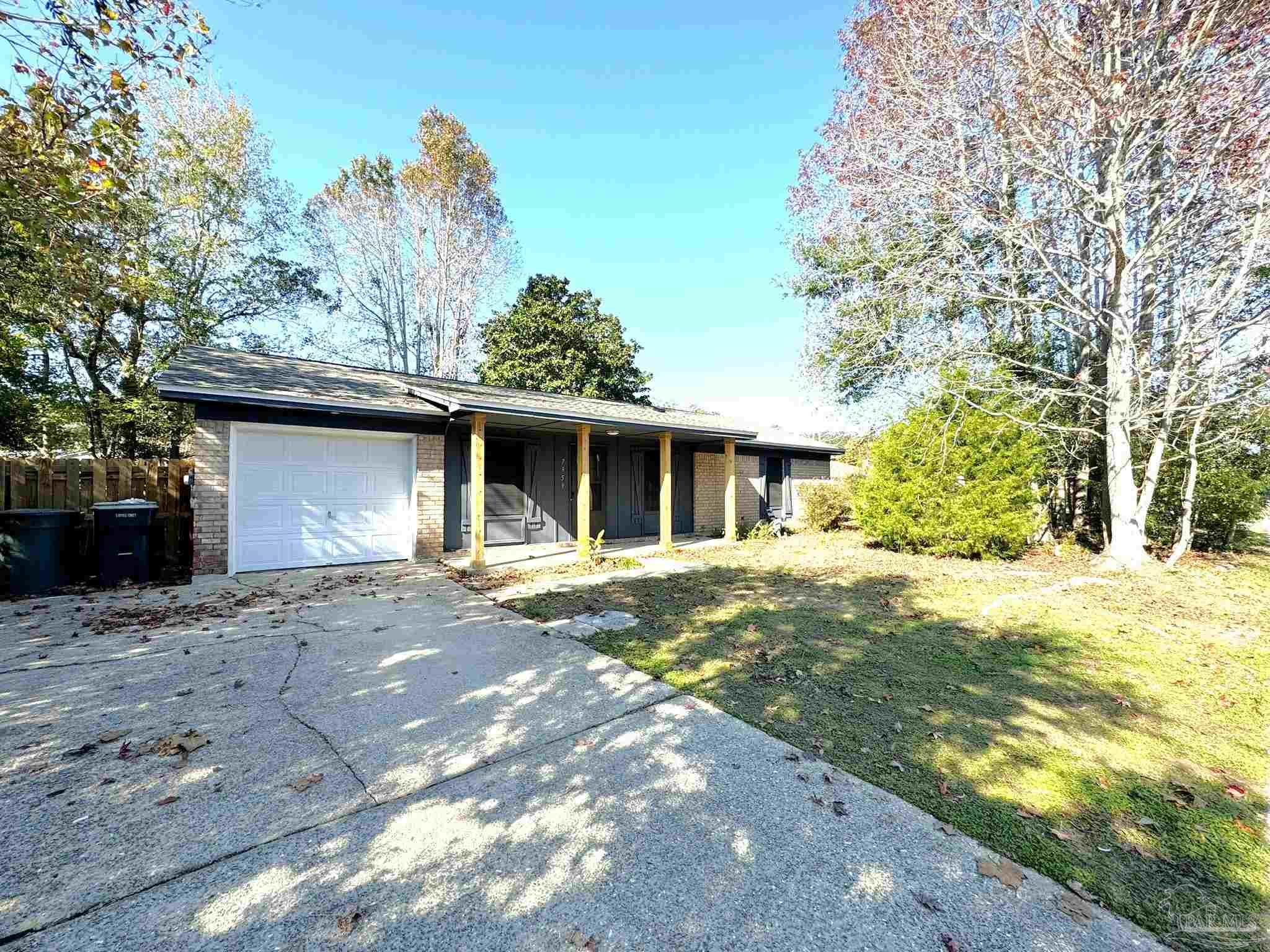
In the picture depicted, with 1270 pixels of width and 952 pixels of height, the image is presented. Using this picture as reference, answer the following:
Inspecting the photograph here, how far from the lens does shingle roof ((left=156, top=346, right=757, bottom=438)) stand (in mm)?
7434

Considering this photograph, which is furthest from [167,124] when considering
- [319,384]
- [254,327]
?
[319,384]

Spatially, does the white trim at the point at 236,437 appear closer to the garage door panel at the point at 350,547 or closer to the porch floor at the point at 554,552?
the garage door panel at the point at 350,547

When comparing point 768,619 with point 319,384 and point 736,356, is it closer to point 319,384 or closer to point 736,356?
point 319,384

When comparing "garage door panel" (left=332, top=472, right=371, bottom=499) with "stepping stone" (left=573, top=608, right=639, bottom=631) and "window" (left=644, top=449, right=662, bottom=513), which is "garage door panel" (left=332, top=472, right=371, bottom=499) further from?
"window" (left=644, top=449, right=662, bottom=513)

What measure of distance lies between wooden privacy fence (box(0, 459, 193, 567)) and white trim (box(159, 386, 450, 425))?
5.01 feet

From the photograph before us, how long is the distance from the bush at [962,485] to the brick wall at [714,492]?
4.69 meters

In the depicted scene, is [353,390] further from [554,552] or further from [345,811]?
[345,811]

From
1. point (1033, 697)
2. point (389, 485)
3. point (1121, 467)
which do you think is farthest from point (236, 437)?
point (1121, 467)

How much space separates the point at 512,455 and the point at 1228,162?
12.2 meters

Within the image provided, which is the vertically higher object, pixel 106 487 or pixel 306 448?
pixel 306 448

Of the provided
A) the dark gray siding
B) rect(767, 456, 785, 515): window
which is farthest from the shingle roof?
rect(767, 456, 785, 515): window

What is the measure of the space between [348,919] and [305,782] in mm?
1033

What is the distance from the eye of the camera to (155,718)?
3.24 metres

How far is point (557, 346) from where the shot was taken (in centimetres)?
2084
